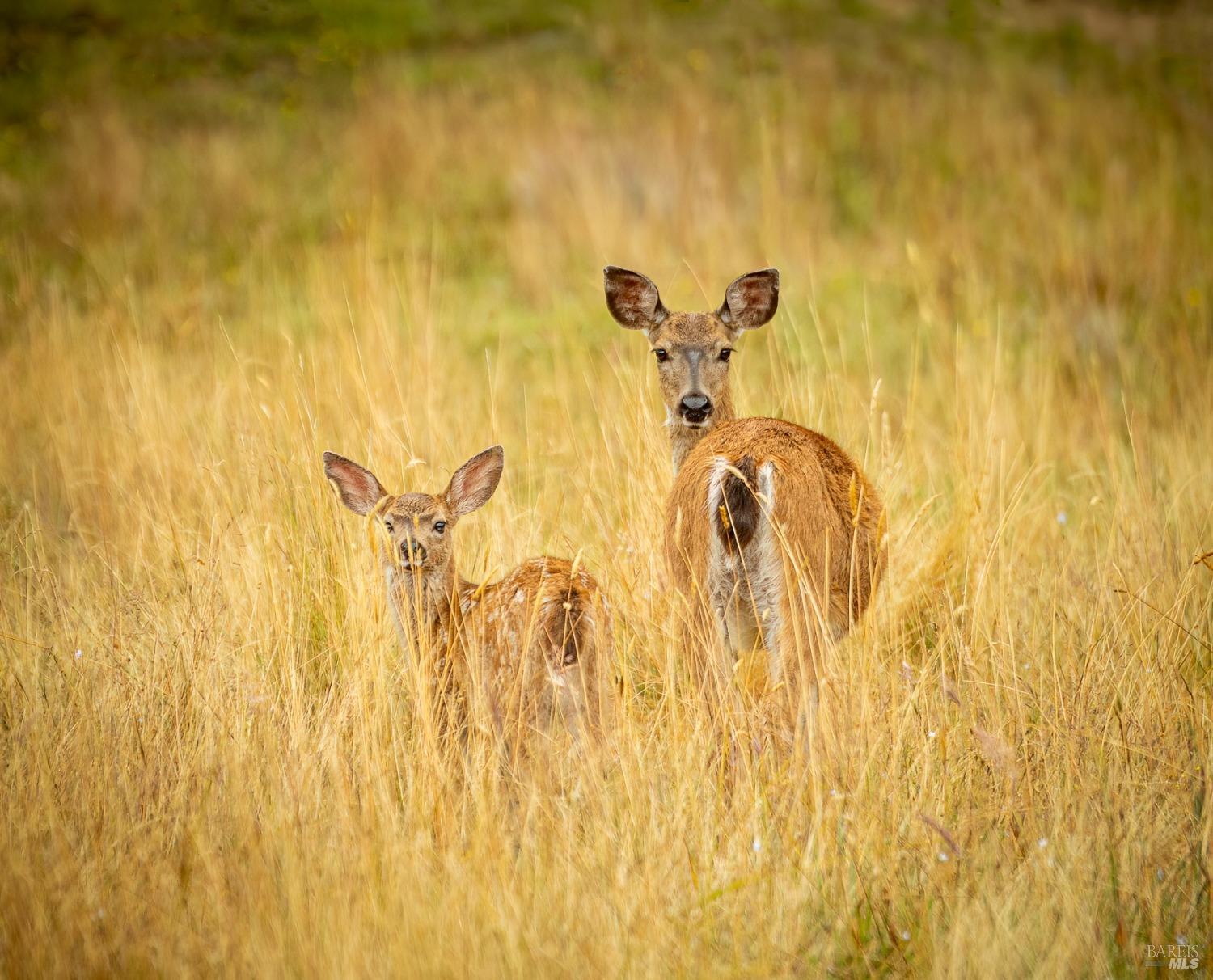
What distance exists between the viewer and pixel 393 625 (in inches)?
169

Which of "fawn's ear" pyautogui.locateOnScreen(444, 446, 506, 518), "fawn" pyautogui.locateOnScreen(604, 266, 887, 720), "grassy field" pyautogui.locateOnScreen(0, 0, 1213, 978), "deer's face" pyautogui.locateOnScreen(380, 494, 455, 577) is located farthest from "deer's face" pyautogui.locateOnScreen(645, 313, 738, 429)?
"deer's face" pyautogui.locateOnScreen(380, 494, 455, 577)

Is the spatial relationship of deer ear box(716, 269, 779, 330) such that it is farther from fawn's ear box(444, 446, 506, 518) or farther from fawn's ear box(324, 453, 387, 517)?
fawn's ear box(324, 453, 387, 517)

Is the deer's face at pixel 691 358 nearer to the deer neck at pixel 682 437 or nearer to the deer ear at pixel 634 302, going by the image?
the deer neck at pixel 682 437

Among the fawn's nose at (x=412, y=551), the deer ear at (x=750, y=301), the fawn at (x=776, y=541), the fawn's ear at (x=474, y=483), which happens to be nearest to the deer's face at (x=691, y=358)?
the deer ear at (x=750, y=301)

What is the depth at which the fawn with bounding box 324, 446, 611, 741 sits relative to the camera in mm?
3783

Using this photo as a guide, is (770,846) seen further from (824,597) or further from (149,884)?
(149,884)

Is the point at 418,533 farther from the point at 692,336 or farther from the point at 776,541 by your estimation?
the point at 692,336

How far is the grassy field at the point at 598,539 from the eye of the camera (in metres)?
3.03

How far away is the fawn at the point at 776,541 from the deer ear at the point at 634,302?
3.07 ft

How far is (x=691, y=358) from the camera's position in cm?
484

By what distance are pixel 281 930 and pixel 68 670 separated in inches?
63.2

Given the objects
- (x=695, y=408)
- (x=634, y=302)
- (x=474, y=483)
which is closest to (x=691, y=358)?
(x=695, y=408)

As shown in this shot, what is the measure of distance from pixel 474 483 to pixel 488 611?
0.50 m

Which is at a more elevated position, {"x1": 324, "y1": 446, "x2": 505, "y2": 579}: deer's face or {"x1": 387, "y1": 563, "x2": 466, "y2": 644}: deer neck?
{"x1": 324, "y1": 446, "x2": 505, "y2": 579}: deer's face
